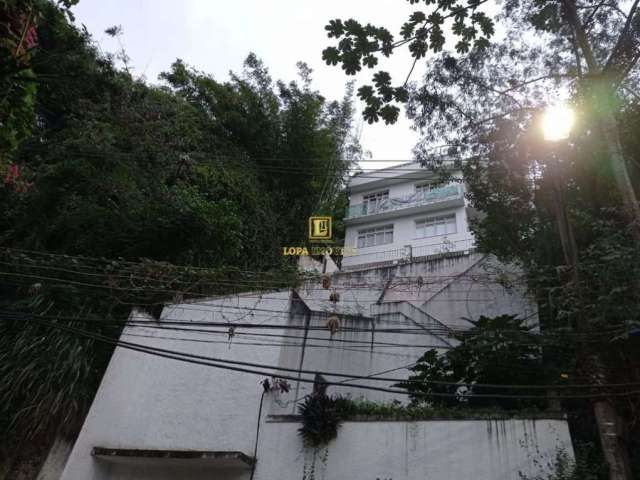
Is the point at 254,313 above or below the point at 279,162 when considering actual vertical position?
below

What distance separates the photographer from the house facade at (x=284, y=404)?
254 inches

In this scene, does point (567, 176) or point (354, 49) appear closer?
point (354, 49)

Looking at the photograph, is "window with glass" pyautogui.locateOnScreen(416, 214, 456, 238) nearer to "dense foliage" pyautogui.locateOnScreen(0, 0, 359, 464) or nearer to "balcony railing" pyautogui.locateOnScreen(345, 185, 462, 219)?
"balcony railing" pyautogui.locateOnScreen(345, 185, 462, 219)

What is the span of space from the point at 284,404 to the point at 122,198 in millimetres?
6787

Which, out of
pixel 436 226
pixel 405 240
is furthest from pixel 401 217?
pixel 436 226

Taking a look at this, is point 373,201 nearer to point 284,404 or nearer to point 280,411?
point 284,404

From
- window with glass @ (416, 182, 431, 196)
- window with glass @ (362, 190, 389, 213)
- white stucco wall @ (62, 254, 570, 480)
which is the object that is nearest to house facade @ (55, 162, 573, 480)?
white stucco wall @ (62, 254, 570, 480)

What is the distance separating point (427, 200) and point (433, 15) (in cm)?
1944

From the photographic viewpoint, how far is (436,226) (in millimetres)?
22656

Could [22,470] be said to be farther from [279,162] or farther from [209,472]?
[279,162]

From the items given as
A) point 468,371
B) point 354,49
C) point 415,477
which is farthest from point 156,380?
point 354,49

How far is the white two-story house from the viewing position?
22.0 metres

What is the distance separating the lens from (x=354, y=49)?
407cm

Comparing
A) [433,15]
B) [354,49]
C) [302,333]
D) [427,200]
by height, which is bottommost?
[302,333]
